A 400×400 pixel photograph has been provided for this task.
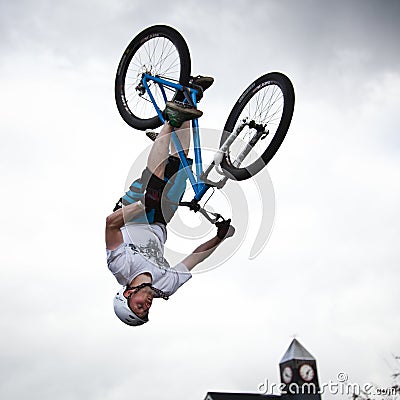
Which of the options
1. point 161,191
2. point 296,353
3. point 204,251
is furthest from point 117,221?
point 296,353

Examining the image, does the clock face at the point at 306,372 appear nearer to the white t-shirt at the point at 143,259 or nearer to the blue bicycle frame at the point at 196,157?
the white t-shirt at the point at 143,259

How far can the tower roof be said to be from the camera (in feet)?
64.0

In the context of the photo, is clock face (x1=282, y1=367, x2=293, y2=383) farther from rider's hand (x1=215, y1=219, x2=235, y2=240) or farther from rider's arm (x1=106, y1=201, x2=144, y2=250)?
rider's arm (x1=106, y1=201, x2=144, y2=250)

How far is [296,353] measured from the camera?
64.3 ft

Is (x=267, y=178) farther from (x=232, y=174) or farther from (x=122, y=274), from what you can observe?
(x=122, y=274)

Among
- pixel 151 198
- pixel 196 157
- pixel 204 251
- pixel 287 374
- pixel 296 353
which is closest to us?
pixel 151 198

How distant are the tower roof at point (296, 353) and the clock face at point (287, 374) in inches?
10.2

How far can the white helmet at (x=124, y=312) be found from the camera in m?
6.42

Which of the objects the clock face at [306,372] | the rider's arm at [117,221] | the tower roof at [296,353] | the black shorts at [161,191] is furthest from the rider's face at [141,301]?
the tower roof at [296,353]

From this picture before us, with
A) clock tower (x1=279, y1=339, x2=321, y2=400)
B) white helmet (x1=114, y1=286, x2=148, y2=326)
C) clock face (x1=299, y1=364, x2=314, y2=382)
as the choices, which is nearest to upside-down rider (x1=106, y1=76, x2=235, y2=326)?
white helmet (x1=114, y1=286, x2=148, y2=326)

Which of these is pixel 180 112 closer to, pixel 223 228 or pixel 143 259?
pixel 223 228

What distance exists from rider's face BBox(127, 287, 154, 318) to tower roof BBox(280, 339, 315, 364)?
544 inches

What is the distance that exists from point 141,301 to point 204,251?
0.89 metres

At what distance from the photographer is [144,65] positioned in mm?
7855
